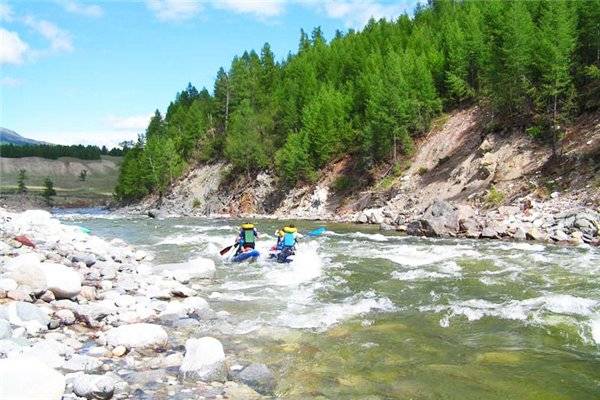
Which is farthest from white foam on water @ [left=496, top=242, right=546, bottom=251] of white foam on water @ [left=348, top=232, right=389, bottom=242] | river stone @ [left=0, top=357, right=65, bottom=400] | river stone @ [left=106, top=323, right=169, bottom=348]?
river stone @ [left=0, top=357, right=65, bottom=400]

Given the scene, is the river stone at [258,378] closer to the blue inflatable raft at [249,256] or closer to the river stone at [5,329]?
the river stone at [5,329]

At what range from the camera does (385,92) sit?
49594mm

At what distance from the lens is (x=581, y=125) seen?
111 ft

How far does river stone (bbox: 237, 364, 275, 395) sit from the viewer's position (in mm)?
7245

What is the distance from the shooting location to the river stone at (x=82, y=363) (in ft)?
24.0

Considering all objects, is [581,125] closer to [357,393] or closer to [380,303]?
[380,303]

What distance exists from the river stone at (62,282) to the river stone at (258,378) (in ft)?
16.3

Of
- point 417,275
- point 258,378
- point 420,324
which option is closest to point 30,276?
point 258,378

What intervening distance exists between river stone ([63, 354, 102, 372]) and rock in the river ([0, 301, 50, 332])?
151 centimetres

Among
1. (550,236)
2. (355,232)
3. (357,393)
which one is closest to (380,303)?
(357,393)

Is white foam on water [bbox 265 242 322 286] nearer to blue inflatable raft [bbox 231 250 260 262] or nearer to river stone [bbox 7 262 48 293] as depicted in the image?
blue inflatable raft [bbox 231 250 260 262]

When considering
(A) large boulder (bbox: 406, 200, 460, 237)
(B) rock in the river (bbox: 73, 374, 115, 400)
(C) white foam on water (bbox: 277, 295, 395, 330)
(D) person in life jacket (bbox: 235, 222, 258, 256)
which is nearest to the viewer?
(B) rock in the river (bbox: 73, 374, 115, 400)

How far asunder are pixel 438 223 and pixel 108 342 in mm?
22393

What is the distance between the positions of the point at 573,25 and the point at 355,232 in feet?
79.7
